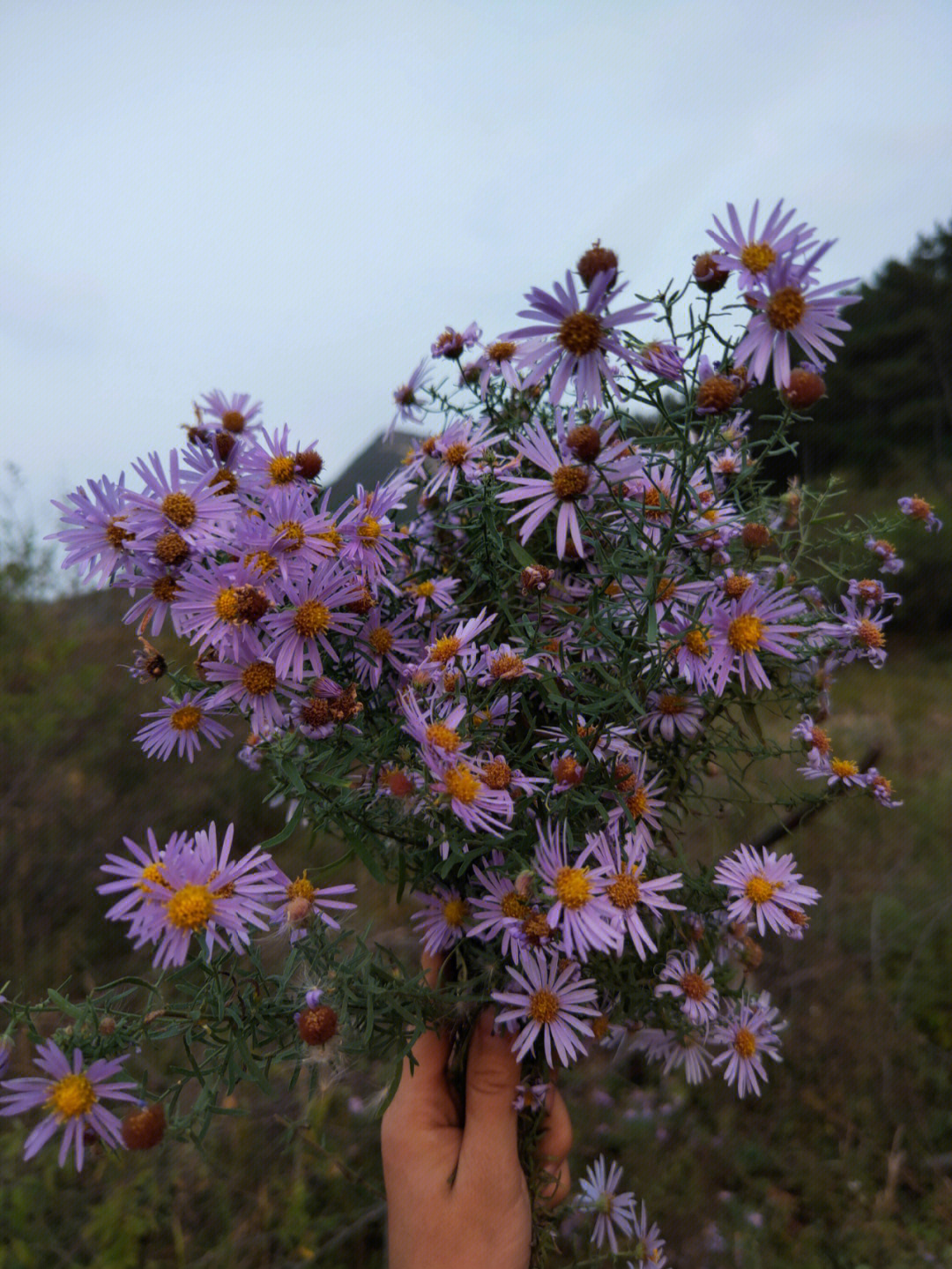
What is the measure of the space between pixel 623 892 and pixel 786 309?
1.68 ft

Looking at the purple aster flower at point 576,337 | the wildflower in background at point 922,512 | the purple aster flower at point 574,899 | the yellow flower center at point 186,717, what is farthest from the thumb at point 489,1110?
the wildflower in background at point 922,512

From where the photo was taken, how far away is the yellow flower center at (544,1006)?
75 cm

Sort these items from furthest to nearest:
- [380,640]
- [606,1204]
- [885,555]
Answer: [606,1204]
[885,555]
[380,640]

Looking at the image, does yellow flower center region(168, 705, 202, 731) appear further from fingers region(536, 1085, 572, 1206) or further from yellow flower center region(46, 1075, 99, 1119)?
fingers region(536, 1085, 572, 1206)

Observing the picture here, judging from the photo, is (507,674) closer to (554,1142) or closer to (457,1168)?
(457,1168)

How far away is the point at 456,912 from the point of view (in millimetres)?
780

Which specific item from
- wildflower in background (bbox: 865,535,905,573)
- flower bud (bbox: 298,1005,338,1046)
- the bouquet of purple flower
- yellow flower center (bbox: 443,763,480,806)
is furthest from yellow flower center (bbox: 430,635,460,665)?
wildflower in background (bbox: 865,535,905,573)

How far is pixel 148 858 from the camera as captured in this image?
60 cm

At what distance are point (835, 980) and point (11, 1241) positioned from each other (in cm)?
222

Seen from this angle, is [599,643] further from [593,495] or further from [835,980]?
[835,980]

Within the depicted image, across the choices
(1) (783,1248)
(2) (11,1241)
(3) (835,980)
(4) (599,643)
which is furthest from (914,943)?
(2) (11,1241)

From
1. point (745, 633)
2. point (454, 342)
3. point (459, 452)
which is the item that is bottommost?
point (745, 633)

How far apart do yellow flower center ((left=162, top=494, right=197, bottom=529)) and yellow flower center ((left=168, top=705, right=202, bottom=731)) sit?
0.19m

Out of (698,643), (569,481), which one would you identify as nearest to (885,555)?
(698,643)
